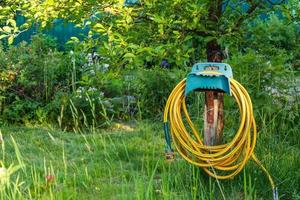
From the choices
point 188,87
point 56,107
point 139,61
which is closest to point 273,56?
point 188,87

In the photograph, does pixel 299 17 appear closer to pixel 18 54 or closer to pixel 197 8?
pixel 197 8

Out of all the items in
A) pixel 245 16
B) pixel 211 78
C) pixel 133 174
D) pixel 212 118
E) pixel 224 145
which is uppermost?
pixel 245 16

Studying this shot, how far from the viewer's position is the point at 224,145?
3754 millimetres

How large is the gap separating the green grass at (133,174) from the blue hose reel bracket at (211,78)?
0.56 m

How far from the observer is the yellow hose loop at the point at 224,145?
354 centimetres

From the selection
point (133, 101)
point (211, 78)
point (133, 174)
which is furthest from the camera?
point (133, 101)

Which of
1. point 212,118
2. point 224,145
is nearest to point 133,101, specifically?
point 212,118

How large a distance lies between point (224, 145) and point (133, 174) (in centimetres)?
70

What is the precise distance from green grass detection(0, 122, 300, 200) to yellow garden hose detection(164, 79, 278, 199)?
106mm

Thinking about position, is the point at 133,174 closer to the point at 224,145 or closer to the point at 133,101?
the point at 224,145

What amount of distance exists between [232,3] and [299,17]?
0.75 meters

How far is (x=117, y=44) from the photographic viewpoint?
11.8ft

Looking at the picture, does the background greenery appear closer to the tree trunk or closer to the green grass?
the green grass

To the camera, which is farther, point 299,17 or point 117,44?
point 299,17
